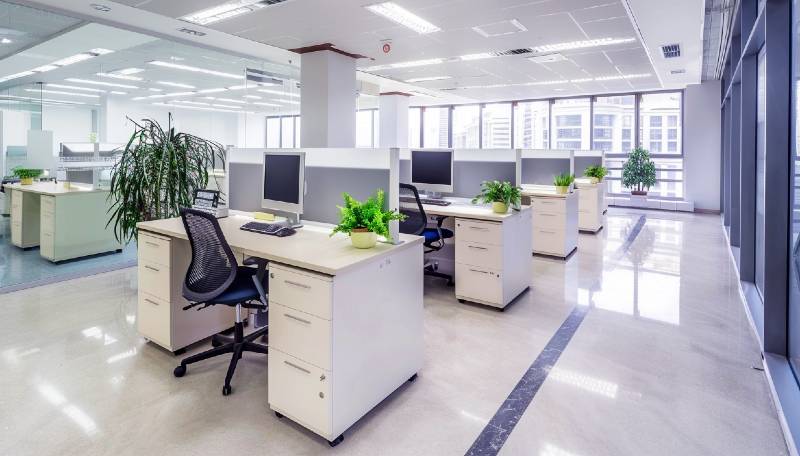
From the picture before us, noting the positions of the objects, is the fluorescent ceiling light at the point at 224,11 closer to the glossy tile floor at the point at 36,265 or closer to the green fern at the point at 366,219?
the glossy tile floor at the point at 36,265

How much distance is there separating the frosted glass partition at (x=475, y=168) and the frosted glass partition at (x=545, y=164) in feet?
5.63

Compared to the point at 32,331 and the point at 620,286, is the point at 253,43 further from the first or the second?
the point at 620,286

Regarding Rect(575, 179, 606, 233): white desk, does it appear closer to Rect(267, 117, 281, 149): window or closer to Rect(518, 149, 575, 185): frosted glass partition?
Rect(518, 149, 575, 185): frosted glass partition

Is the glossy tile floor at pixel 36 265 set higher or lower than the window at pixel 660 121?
lower

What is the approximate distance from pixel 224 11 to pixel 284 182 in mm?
3313

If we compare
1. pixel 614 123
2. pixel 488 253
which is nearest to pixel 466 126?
pixel 614 123

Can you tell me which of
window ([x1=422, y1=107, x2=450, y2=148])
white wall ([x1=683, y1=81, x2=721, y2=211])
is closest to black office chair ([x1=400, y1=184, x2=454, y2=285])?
white wall ([x1=683, y1=81, x2=721, y2=211])

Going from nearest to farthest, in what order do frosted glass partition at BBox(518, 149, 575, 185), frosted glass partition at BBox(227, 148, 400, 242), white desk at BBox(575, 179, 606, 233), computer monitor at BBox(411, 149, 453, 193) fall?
frosted glass partition at BBox(227, 148, 400, 242) < computer monitor at BBox(411, 149, 453, 193) < frosted glass partition at BBox(518, 149, 575, 185) < white desk at BBox(575, 179, 606, 233)

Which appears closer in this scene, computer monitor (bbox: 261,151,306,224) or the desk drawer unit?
the desk drawer unit

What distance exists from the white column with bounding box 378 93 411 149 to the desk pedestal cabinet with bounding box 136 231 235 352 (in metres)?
9.02

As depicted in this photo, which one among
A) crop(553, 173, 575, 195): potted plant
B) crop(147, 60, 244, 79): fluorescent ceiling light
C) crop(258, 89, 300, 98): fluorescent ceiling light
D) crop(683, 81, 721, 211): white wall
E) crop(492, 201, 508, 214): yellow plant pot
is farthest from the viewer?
crop(683, 81, 721, 211): white wall

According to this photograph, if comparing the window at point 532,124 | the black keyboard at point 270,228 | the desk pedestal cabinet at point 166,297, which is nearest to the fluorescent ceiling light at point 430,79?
the window at point 532,124

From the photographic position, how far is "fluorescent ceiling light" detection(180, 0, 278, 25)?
4742 millimetres

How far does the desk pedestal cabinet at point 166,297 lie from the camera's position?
2693 millimetres
